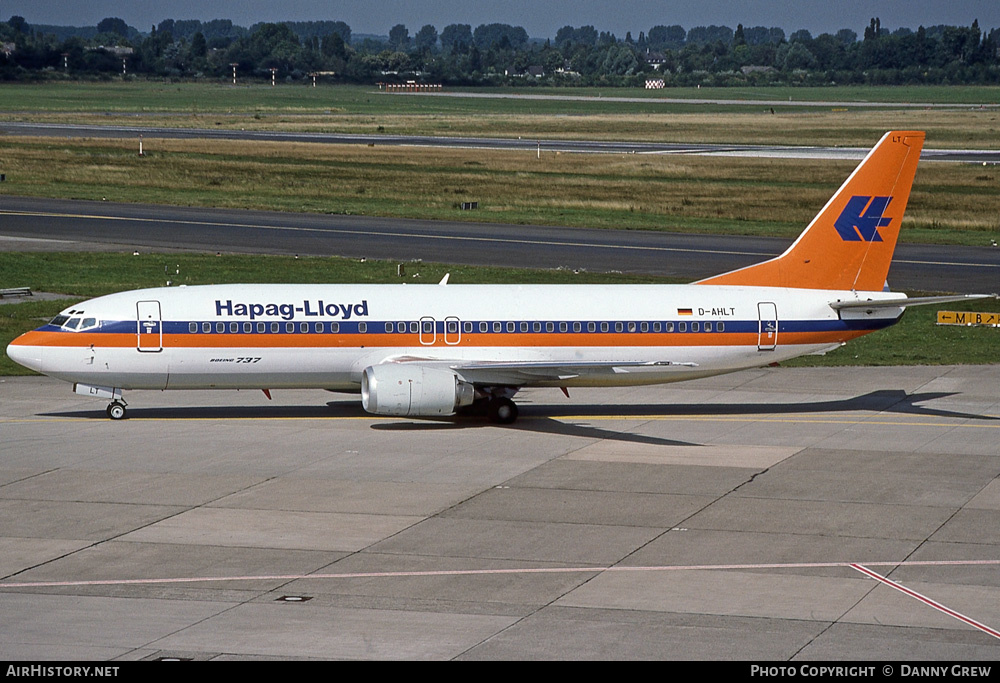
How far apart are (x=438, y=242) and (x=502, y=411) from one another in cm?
4122

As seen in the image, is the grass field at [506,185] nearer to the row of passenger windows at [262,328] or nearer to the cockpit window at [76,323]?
the row of passenger windows at [262,328]

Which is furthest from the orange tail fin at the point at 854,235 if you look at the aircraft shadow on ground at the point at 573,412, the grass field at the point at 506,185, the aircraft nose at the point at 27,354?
the grass field at the point at 506,185

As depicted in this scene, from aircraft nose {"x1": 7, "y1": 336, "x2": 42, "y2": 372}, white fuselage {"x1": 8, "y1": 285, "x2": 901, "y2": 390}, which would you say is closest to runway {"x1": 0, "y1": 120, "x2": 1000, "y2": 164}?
white fuselage {"x1": 8, "y1": 285, "x2": 901, "y2": 390}

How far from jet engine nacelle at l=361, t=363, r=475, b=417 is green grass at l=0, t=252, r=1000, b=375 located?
1826 cm

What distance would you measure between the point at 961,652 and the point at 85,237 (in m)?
67.7

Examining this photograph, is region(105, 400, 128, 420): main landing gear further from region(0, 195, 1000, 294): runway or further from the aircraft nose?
region(0, 195, 1000, 294): runway

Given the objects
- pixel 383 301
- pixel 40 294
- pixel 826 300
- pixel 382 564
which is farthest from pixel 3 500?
pixel 40 294

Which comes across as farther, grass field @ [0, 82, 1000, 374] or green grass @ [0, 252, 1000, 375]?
grass field @ [0, 82, 1000, 374]

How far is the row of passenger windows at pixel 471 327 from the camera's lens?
124 feet

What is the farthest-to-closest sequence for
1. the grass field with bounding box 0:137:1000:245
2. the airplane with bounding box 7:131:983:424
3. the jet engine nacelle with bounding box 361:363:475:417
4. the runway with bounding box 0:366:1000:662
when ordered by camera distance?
the grass field with bounding box 0:137:1000:245 → the airplane with bounding box 7:131:983:424 → the jet engine nacelle with bounding box 361:363:475:417 → the runway with bounding box 0:366:1000:662

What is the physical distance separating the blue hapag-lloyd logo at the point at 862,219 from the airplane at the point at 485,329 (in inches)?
1.7

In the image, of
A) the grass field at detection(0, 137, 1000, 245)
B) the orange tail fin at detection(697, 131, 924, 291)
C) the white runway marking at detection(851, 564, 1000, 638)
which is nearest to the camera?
the white runway marking at detection(851, 564, 1000, 638)

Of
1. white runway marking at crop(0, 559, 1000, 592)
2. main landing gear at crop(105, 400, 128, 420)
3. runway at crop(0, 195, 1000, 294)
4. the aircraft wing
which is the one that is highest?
the aircraft wing

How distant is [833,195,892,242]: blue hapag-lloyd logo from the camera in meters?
41.2
